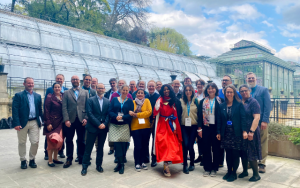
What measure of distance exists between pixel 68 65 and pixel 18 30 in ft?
16.0

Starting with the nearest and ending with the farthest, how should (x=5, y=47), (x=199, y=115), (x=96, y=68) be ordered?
(x=199, y=115)
(x=5, y=47)
(x=96, y=68)

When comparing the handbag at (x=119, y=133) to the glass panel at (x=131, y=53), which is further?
the glass panel at (x=131, y=53)

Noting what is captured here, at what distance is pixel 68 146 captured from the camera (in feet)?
16.0

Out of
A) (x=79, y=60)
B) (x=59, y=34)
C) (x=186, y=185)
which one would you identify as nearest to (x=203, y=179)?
(x=186, y=185)

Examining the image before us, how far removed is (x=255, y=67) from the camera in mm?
34500

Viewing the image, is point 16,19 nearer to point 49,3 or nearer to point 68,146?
point 49,3

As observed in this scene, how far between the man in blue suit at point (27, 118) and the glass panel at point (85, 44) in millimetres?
17927

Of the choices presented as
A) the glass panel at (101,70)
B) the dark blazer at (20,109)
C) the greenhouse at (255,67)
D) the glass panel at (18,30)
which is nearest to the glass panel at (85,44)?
the glass panel at (101,70)

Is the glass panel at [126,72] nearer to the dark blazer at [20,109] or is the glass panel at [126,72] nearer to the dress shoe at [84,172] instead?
the dark blazer at [20,109]

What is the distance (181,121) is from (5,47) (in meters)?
15.9

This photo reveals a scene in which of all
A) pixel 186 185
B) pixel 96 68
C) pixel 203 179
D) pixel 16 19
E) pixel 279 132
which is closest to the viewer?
pixel 186 185

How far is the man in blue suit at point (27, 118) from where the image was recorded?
4.59m

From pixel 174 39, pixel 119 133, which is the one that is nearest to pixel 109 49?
pixel 119 133

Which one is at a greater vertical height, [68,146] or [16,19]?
[16,19]
